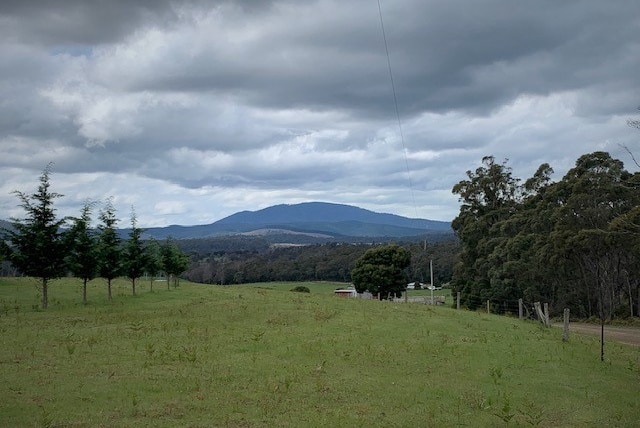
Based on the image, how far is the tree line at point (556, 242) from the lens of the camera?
158ft

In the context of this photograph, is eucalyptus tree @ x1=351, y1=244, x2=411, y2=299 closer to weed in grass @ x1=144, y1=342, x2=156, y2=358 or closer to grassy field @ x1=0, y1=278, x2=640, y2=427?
grassy field @ x1=0, y1=278, x2=640, y2=427

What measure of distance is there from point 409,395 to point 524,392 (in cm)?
396

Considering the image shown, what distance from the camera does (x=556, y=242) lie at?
4991 centimetres

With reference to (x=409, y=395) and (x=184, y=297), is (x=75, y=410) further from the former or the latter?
(x=184, y=297)

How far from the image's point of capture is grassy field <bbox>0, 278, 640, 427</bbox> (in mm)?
12977

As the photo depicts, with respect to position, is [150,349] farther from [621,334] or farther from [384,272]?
[384,272]

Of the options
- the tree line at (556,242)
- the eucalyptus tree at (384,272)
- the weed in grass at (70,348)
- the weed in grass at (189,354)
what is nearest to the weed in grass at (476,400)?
the weed in grass at (189,354)

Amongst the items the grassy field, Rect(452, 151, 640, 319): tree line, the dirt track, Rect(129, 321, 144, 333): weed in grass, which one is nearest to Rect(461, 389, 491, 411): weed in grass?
the grassy field

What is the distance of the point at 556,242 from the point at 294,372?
39.3 m

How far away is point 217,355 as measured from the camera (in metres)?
19.0

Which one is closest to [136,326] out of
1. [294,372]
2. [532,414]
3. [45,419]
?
[294,372]

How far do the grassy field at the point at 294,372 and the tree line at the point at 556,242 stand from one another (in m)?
20.8

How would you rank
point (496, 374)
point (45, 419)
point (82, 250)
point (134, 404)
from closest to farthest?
point (45, 419), point (134, 404), point (496, 374), point (82, 250)

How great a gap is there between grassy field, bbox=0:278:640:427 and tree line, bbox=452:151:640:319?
68.4ft
